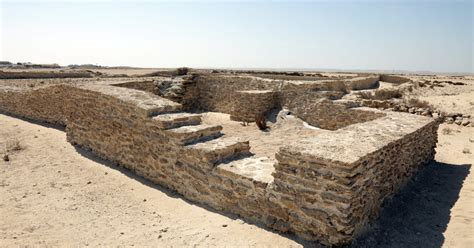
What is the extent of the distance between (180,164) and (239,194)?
55.7 inches

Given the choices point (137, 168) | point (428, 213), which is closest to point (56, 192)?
point (137, 168)

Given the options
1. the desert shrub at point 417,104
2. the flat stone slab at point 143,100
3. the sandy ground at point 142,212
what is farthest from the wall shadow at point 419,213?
the desert shrub at point 417,104

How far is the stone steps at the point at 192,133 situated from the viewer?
6203mm

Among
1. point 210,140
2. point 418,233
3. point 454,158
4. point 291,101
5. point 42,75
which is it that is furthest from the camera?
point 42,75

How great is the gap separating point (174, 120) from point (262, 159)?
1883mm

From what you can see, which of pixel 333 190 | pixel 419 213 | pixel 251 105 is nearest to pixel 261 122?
pixel 251 105

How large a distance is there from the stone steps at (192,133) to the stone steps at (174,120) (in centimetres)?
17

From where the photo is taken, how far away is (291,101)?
15.2 m

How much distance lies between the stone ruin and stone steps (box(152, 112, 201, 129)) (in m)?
0.02

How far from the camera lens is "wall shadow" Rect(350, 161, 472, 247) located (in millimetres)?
4871

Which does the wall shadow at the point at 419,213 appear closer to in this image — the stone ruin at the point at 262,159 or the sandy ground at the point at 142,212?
the sandy ground at the point at 142,212

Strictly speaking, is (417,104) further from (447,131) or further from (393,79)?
(393,79)

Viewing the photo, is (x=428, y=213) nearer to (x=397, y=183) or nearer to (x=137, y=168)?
(x=397, y=183)

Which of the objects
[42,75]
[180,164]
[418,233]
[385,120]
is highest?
[42,75]
